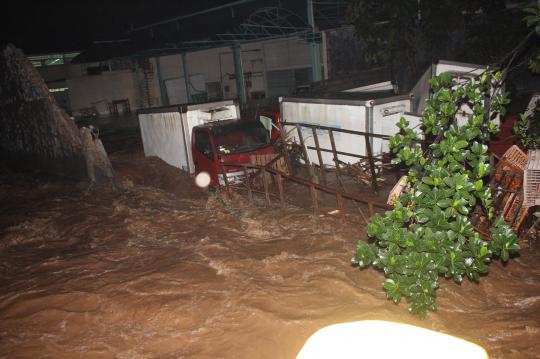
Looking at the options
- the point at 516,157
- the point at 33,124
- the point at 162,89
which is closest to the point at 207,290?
the point at 516,157

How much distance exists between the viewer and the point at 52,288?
527cm

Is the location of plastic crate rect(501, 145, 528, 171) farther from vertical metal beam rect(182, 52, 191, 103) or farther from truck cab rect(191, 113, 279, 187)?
vertical metal beam rect(182, 52, 191, 103)

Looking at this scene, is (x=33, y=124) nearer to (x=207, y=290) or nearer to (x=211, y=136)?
(x=211, y=136)

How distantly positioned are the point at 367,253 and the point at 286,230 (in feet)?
11.1

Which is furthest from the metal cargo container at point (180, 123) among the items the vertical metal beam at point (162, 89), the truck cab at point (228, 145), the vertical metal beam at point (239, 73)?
the vertical metal beam at point (162, 89)

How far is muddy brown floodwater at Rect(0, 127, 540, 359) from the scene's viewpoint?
13.1 ft

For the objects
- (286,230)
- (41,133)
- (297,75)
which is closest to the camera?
(286,230)

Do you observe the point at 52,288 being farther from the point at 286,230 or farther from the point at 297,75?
the point at 297,75

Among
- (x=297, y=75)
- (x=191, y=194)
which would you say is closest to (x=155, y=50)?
(x=297, y=75)

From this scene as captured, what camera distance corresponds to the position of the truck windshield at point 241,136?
9534 mm

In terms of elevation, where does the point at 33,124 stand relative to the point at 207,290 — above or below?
above

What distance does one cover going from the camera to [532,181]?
17.5 ft

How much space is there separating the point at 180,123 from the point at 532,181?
8.22 m

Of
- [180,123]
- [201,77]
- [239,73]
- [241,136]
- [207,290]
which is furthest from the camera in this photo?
[201,77]
